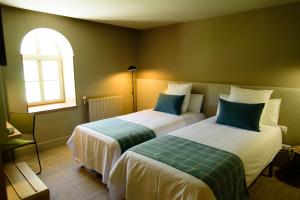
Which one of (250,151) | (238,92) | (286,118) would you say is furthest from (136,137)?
(286,118)

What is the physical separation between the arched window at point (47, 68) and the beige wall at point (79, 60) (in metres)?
0.16

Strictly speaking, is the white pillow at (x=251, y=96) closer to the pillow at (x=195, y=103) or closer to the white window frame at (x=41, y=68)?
the pillow at (x=195, y=103)

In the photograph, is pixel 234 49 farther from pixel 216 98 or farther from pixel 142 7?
pixel 142 7

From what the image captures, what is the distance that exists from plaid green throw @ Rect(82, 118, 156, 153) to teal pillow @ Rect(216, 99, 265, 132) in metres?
0.99

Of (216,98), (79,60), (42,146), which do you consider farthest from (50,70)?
(216,98)

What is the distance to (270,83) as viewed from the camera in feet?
9.46

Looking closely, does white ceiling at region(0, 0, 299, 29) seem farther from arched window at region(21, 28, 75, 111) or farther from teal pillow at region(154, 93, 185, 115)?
teal pillow at region(154, 93, 185, 115)

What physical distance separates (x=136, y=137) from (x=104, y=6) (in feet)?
6.05

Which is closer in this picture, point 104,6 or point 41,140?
point 104,6

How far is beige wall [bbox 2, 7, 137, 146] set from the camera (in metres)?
2.88

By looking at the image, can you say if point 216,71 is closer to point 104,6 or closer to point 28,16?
point 104,6

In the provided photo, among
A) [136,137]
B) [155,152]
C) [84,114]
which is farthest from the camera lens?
[84,114]

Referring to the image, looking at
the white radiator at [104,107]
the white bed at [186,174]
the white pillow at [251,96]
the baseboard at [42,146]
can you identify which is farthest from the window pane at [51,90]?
the white pillow at [251,96]

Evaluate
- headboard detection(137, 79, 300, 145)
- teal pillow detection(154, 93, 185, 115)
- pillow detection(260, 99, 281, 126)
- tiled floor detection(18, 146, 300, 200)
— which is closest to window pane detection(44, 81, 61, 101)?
tiled floor detection(18, 146, 300, 200)
